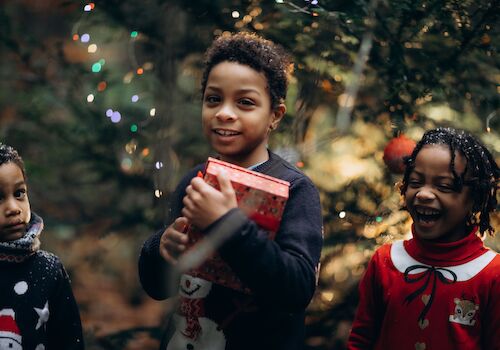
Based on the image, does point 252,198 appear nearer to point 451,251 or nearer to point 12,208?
point 451,251

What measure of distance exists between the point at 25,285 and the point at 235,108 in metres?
1.01

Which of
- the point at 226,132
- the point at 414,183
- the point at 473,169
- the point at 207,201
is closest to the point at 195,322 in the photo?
the point at 207,201

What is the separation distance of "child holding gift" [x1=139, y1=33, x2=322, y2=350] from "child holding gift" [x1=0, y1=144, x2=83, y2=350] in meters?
0.47

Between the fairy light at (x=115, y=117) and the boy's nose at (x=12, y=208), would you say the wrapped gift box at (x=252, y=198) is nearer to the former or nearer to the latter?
the boy's nose at (x=12, y=208)

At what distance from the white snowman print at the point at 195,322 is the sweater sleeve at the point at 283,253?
0.19 m

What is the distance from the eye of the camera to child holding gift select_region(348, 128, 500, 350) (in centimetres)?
223

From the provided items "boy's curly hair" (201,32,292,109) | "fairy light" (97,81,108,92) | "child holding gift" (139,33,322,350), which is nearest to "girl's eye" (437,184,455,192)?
"child holding gift" (139,33,322,350)

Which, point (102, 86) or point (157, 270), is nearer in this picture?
point (157, 270)

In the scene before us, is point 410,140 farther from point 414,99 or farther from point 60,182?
point 60,182

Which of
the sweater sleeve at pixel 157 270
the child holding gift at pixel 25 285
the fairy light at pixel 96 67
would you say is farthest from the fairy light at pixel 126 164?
the sweater sleeve at pixel 157 270

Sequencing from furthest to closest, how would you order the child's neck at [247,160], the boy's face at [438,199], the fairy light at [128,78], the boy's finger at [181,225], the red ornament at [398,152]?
the fairy light at [128,78] → the red ornament at [398,152] → the boy's face at [438,199] → the child's neck at [247,160] → the boy's finger at [181,225]

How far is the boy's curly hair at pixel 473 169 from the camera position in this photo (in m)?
2.36

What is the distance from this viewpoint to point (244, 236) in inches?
71.8

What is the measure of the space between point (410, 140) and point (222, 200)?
1.50 meters
